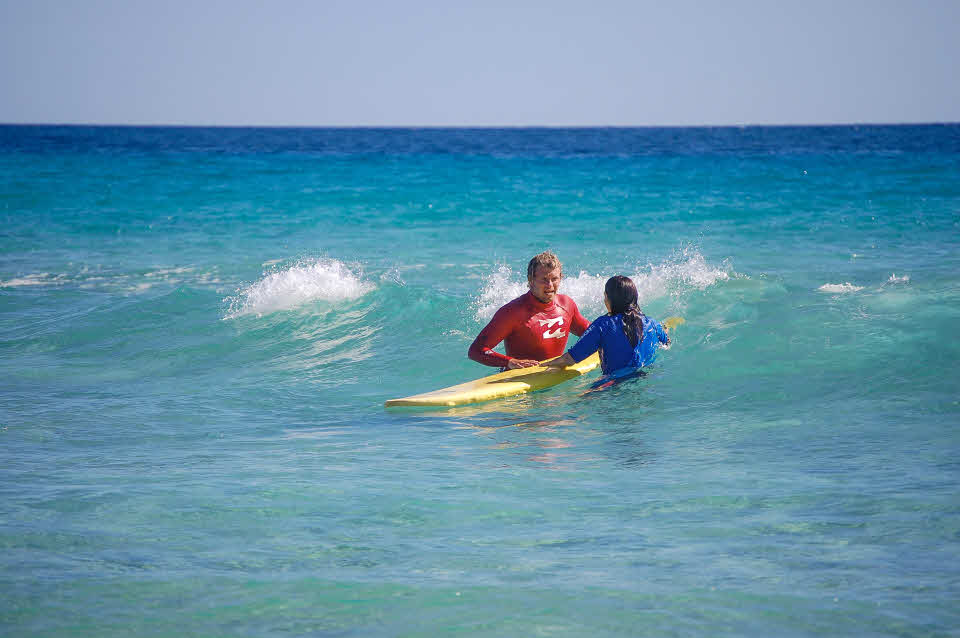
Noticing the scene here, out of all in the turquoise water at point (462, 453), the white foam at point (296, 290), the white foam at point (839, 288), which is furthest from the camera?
the white foam at point (296, 290)

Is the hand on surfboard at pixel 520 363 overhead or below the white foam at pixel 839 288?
below

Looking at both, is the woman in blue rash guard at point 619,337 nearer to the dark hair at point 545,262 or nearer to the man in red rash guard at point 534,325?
the man in red rash guard at point 534,325

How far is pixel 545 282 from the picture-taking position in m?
6.43

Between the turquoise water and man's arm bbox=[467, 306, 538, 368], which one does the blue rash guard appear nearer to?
the turquoise water

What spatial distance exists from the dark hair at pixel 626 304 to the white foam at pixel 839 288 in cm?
512

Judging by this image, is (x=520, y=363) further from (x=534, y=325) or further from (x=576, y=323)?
(x=576, y=323)

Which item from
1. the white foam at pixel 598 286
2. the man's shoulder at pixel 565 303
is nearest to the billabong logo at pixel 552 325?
the man's shoulder at pixel 565 303

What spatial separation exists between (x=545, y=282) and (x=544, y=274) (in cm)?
7

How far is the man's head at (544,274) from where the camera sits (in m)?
6.39

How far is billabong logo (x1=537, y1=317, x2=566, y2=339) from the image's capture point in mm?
6676

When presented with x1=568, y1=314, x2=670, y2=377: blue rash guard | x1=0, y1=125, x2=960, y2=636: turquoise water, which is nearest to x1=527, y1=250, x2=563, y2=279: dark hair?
x1=568, y1=314, x2=670, y2=377: blue rash guard

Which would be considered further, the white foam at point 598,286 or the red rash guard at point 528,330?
the white foam at point 598,286

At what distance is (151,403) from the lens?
22.5 ft

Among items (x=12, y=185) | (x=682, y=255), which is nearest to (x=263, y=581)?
(x=682, y=255)
